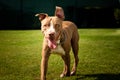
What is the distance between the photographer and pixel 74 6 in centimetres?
2425

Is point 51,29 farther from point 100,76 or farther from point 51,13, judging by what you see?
point 51,13

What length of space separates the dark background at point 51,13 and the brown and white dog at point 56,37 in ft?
48.8

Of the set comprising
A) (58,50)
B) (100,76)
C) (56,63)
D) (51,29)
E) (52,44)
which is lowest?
(56,63)

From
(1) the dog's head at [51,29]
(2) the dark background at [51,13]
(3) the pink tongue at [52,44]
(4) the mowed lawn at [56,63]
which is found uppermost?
(1) the dog's head at [51,29]

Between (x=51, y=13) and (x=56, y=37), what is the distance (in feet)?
57.2

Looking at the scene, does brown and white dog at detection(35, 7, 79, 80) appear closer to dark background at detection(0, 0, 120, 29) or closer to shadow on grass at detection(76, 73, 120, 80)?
shadow on grass at detection(76, 73, 120, 80)

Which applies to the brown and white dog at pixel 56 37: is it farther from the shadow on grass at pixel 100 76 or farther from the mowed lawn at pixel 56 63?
the mowed lawn at pixel 56 63

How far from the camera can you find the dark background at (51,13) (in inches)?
878

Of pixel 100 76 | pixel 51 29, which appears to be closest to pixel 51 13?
pixel 100 76

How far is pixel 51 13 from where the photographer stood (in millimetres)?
23547

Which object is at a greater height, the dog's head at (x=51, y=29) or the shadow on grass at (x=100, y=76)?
the dog's head at (x=51, y=29)

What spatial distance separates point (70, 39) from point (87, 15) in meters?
16.4

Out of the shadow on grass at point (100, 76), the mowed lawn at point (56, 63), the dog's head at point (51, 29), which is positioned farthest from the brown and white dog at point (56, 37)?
the mowed lawn at point (56, 63)

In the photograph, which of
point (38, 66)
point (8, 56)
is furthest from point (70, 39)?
point (8, 56)
